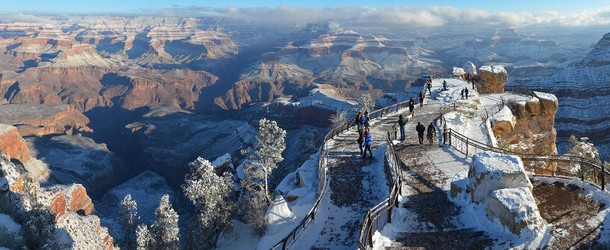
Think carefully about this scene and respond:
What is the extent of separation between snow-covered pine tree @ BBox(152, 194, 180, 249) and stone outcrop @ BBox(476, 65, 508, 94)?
4196cm

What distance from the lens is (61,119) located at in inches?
6722

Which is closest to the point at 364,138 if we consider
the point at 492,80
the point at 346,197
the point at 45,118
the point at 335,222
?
the point at 346,197

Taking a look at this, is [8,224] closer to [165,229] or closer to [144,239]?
[144,239]

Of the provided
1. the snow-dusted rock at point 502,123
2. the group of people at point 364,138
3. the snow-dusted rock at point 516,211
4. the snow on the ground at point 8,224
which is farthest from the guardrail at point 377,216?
the snow on the ground at point 8,224

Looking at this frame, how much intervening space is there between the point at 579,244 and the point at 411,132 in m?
18.3

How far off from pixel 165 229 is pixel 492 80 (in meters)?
43.7

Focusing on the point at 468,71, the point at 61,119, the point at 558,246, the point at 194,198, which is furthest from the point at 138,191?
the point at 61,119

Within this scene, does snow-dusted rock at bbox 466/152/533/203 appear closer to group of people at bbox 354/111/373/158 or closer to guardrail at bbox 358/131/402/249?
guardrail at bbox 358/131/402/249

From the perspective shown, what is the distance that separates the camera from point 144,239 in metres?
32.6

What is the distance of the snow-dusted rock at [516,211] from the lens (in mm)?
12695

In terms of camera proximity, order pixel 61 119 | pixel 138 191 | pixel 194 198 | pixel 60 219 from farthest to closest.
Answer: pixel 61 119 → pixel 138 191 → pixel 60 219 → pixel 194 198

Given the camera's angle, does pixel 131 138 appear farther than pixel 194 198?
Yes

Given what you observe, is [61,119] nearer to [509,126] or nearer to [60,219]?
[60,219]

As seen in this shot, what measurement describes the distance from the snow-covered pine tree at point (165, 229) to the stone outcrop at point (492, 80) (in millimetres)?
41959
